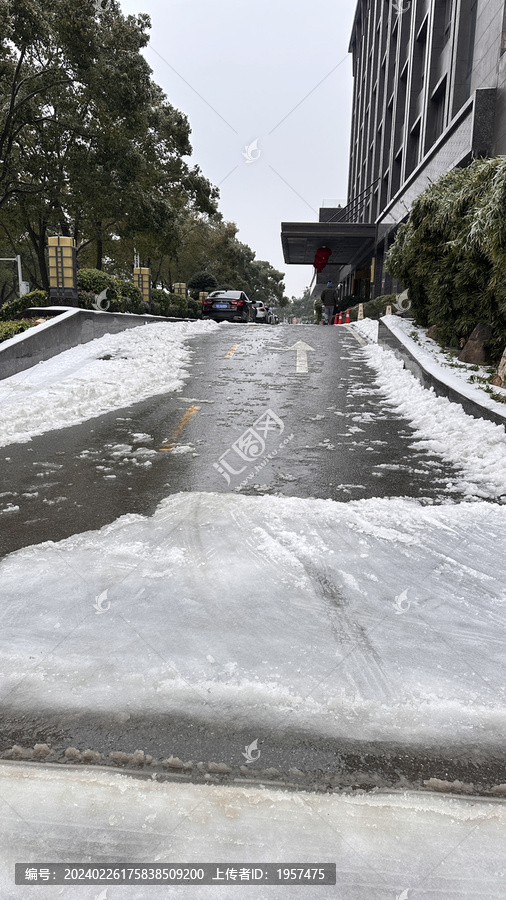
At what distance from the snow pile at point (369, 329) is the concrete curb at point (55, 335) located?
7.38 m

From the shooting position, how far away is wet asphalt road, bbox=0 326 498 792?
94.5 inches

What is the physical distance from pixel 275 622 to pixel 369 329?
59.1 feet

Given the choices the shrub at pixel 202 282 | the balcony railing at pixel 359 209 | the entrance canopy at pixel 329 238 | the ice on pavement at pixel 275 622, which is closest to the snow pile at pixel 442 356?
the ice on pavement at pixel 275 622

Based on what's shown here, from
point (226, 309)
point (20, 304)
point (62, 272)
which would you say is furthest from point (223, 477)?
point (226, 309)

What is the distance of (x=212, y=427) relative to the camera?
848 cm

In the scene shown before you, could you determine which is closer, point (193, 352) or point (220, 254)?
point (193, 352)

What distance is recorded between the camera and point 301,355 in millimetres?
15695

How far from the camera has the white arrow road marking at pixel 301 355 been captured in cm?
1362

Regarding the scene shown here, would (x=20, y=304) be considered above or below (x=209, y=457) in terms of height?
above

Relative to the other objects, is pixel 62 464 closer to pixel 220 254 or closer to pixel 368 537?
pixel 368 537

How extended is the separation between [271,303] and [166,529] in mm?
97789

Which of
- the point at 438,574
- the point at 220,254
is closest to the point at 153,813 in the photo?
the point at 438,574

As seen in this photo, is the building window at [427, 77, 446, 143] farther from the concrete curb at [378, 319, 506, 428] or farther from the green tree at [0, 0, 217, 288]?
the concrete curb at [378, 319, 506, 428]

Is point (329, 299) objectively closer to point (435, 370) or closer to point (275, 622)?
point (435, 370)
